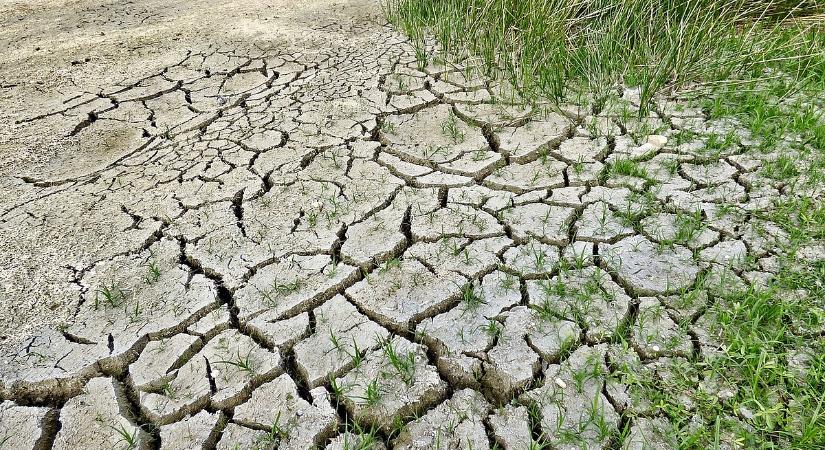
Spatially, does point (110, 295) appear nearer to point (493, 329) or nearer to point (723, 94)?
point (493, 329)

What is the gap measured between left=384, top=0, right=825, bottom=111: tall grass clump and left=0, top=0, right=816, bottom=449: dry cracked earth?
22cm

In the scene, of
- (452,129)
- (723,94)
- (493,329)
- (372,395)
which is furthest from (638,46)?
(372,395)

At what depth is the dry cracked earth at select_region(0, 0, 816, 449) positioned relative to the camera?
5.39 ft

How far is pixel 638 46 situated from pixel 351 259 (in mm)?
1971

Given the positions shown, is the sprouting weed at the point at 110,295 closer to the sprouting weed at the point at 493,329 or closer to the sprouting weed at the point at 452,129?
the sprouting weed at the point at 493,329

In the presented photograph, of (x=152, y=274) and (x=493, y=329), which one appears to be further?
(x=152, y=274)

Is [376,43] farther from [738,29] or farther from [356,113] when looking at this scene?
[738,29]

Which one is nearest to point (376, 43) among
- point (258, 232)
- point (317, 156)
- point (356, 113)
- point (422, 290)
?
point (356, 113)

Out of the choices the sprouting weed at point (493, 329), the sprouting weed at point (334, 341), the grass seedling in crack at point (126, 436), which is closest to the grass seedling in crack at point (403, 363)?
the sprouting weed at point (334, 341)

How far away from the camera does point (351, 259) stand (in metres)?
2.17

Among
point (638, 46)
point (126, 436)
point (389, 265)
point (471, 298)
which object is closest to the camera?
point (126, 436)

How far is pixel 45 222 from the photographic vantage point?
7.97 feet

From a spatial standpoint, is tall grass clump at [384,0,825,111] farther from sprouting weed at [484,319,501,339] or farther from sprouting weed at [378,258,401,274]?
sprouting weed at [484,319,501,339]

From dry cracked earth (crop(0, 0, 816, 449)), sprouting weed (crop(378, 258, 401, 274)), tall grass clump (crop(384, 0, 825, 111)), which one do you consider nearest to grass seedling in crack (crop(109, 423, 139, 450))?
dry cracked earth (crop(0, 0, 816, 449))
